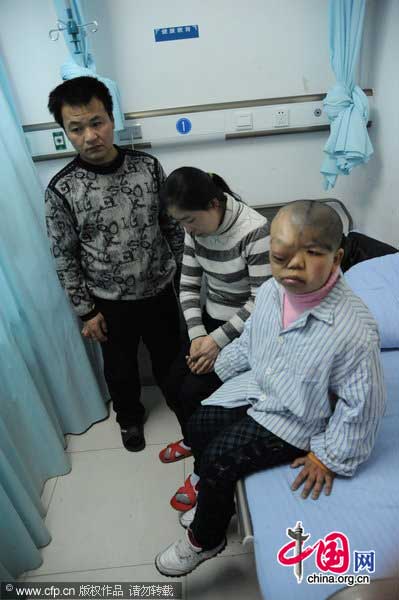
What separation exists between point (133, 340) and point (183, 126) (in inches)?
40.4

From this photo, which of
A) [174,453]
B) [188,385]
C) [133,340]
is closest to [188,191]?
[188,385]

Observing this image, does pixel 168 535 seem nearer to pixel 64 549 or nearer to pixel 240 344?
pixel 64 549

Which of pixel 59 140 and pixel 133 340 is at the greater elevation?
pixel 59 140

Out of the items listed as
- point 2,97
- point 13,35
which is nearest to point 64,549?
point 2,97

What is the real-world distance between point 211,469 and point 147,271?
0.77 m

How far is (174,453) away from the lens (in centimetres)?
161

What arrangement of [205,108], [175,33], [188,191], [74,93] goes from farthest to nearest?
[205,108] < [175,33] < [74,93] < [188,191]

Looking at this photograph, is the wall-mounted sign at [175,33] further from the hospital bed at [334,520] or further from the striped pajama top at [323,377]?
the hospital bed at [334,520]

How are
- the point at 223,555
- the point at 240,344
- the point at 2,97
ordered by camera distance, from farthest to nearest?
the point at 2,97 < the point at 223,555 < the point at 240,344

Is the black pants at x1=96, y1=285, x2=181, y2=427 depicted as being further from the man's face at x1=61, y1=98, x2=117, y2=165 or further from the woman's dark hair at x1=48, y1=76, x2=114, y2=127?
the woman's dark hair at x1=48, y1=76, x2=114, y2=127

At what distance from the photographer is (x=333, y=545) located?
2.57ft

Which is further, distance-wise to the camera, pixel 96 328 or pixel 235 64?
pixel 235 64

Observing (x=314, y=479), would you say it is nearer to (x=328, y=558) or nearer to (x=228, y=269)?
(x=328, y=558)

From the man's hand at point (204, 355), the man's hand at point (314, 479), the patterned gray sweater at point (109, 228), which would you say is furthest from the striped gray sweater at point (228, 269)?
the man's hand at point (314, 479)
